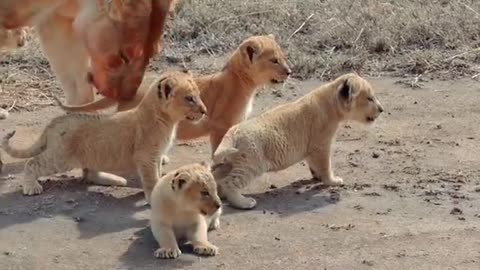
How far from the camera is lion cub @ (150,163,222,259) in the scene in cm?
546

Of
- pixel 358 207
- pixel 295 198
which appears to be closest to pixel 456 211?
pixel 358 207

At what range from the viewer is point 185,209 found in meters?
5.51

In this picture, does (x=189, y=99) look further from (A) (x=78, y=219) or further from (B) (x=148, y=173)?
(A) (x=78, y=219)

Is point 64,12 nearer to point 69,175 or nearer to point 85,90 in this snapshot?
point 85,90

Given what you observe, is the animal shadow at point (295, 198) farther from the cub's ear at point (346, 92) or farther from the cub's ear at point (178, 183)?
the cub's ear at point (178, 183)

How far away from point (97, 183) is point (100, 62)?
2.26ft

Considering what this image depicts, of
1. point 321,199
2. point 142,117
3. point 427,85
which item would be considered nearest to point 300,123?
point 321,199

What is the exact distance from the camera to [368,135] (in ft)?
24.2

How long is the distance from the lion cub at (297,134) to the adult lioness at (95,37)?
2.27 feet

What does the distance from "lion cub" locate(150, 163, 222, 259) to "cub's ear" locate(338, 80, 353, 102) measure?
3.87ft

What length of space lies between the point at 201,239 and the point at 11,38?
2528mm

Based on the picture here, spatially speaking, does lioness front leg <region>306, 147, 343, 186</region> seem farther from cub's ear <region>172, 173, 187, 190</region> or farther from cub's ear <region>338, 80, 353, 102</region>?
cub's ear <region>172, 173, 187, 190</region>

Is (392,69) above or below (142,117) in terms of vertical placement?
below

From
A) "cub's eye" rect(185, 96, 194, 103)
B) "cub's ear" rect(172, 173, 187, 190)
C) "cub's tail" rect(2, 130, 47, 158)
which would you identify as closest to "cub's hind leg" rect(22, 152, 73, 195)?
"cub's tail" rect(2, 130, 47, 158)
